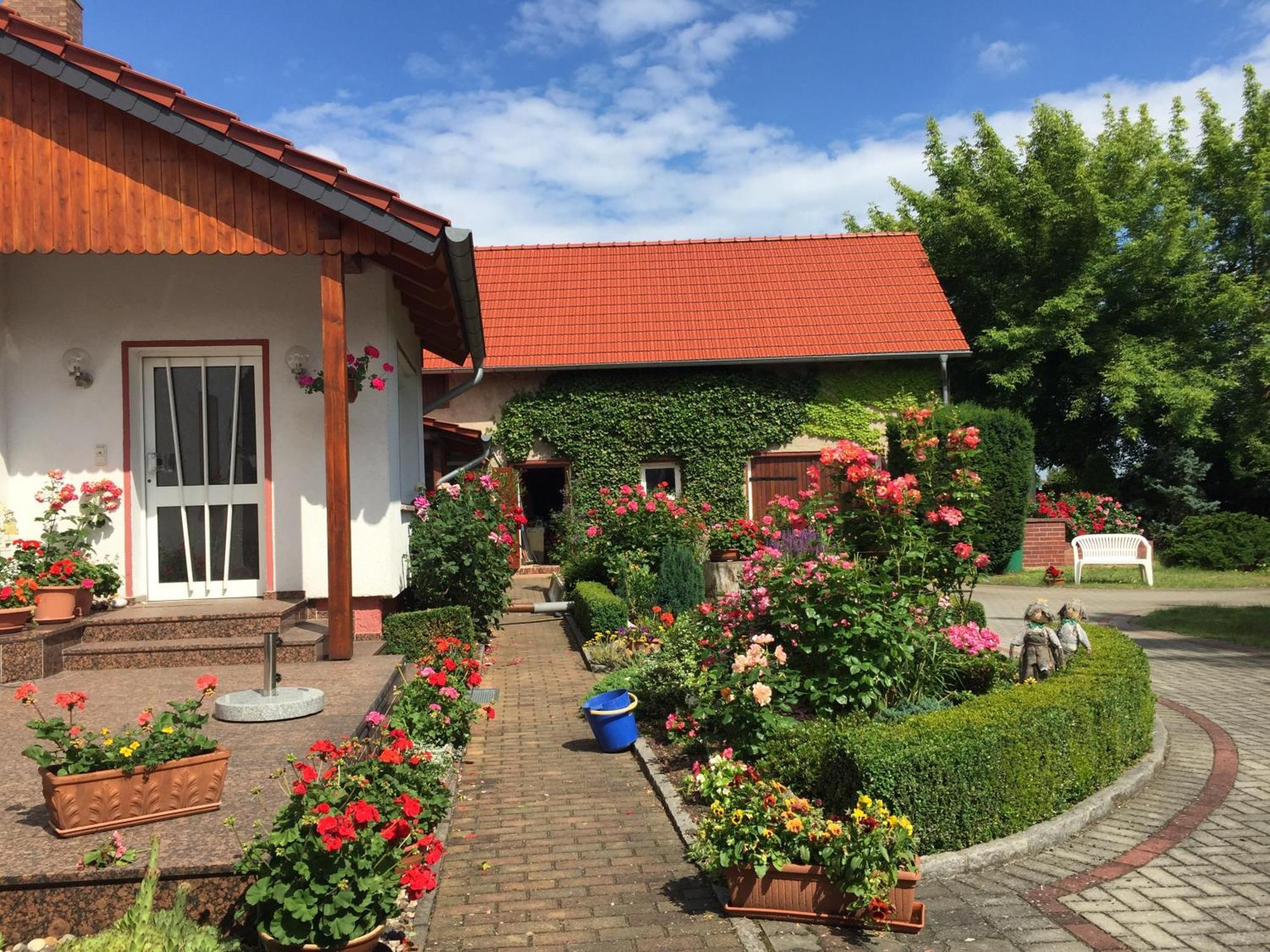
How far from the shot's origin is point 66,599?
7.18 meters

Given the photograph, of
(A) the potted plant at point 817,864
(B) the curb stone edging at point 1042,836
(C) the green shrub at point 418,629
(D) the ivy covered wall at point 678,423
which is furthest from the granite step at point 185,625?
(D) the ivy covered wall at point 678,423

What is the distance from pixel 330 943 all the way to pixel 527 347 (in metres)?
16.9

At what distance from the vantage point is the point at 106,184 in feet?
23.3

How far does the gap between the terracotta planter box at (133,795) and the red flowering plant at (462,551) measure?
17.7 ft

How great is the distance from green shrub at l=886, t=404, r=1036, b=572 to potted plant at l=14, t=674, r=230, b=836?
51.4 ft

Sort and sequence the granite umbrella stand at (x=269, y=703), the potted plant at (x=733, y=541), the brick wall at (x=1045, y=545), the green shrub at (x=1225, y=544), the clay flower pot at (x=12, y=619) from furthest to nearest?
the brick wall at (x=1045, y=545) → the green shrub at (x=1225, y=544) → the potted plant at (x=733, y=541) → the clay flower pot at (x=12, y=619) → the granite umbrella stand at (x=269, y=703)

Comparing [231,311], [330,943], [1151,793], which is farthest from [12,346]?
[1151,793]

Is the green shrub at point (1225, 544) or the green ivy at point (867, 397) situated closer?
the green ivy at point (867, 397)

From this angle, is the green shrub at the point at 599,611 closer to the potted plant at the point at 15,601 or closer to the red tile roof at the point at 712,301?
→ the potted plant at the point at 15,601

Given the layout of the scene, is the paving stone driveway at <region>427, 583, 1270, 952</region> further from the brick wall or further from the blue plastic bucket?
the brick wall

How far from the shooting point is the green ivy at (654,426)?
62.8 feet

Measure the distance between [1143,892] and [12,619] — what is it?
699 cm

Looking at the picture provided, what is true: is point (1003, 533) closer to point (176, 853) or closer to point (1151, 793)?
point (1151, 793)

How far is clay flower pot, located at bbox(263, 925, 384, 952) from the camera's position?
3.19 m
